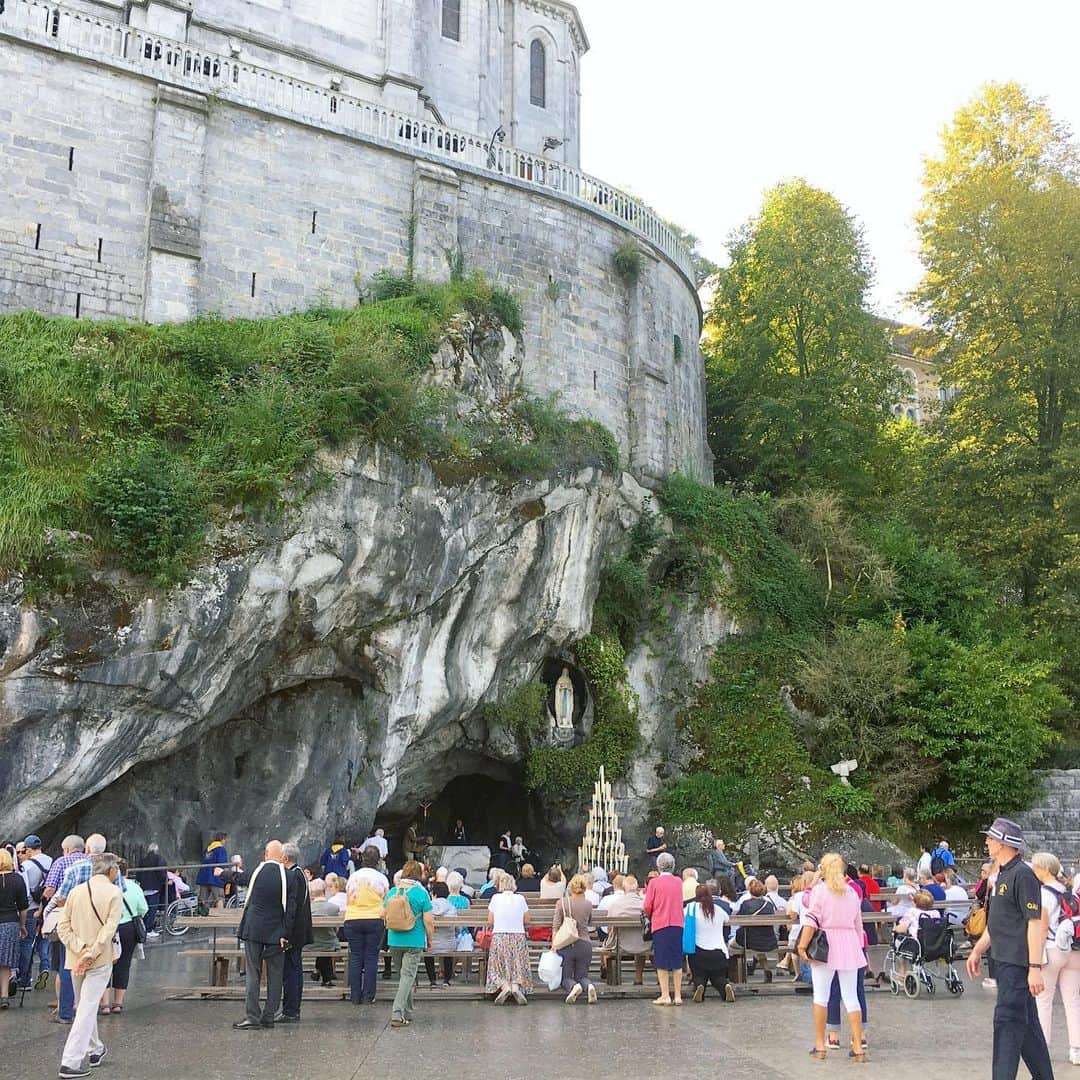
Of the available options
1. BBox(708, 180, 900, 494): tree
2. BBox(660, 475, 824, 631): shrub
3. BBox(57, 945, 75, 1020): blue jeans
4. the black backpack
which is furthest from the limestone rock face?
BBox(708, 180, 900, 494): tree

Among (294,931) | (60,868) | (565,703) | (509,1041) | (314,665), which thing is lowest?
(509,1041)

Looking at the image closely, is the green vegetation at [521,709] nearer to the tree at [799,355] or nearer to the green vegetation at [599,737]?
the green vegetation at [599,737]

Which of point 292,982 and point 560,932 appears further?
point 560,932

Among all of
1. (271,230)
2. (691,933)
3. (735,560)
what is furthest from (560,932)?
(271,230)

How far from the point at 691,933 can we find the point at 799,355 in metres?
25.0

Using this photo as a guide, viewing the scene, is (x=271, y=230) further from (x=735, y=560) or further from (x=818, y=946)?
(x=818, y=946)

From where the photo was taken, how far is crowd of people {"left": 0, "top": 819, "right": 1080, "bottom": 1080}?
6.72 m

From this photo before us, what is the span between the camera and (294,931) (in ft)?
28.5

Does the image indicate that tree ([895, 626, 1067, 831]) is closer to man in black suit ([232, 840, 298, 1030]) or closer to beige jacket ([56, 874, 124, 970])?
man in black suit ([232, 840, 298, 1030])

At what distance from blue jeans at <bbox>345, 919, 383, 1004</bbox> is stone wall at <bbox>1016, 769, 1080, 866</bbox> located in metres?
17.1

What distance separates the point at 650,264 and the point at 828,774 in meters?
12.7

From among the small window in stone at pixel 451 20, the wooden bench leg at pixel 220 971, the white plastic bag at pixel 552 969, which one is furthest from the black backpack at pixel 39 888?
the small window in stone at pixel 451 20

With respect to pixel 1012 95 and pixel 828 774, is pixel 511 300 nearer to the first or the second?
pixel 828 774

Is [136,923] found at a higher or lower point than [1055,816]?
lower
